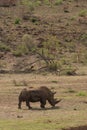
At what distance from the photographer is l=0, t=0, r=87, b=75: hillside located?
139 feet

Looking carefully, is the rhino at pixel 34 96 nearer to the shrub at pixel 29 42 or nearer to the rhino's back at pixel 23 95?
the rhino's back at pixel 23 95

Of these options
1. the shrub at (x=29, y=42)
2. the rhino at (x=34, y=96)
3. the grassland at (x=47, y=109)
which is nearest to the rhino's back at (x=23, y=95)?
the rhino at (x=34, y=96)

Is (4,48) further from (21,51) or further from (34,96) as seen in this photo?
(34,96)

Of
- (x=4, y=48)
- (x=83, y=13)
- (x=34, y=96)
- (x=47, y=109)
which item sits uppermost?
(x=34, y=96)

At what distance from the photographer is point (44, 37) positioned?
53.9 m

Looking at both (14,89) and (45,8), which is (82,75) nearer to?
(14,89)

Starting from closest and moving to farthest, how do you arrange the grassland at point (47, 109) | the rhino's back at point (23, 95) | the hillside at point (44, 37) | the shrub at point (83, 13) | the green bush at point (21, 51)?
the grassland at point (47, 109) → the rhino's back at point (23, 95) → the hillside at point (44, 37) → the green bush at point (21, 51) → the shrub at point (83, 13)

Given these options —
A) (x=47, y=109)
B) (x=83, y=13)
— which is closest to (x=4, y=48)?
(x=83, y=13)

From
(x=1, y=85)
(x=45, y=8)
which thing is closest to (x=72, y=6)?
(x=45, y=8)

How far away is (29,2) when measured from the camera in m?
64.2

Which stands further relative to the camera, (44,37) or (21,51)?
(44,37)

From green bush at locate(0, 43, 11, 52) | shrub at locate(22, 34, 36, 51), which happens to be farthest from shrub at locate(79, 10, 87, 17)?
green bush at locate(0, 43, 11, 52)

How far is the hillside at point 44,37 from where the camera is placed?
42.3 m

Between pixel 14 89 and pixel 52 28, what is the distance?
28039 mm
